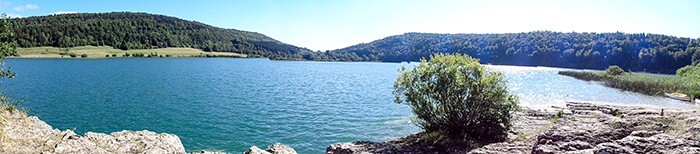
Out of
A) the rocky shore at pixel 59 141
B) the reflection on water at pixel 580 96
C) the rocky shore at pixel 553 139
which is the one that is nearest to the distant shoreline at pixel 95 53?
the rocky shore at pixel 59 141

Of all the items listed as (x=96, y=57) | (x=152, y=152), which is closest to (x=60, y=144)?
(x=152, y=152)

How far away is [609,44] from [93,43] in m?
244

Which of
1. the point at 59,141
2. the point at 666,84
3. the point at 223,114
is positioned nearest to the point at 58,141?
the point at 59,141

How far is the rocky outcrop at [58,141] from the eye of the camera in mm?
11125

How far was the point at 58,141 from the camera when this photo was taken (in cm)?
1230

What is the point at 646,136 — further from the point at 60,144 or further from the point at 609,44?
the point at 609,44

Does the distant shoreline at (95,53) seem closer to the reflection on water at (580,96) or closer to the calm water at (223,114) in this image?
the calm water at (223,114)

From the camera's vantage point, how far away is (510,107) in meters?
20.8

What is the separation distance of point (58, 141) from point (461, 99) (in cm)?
1712

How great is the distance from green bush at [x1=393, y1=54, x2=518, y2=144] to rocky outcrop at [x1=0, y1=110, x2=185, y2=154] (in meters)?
12.3

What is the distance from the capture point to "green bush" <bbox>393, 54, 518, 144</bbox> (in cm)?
2042

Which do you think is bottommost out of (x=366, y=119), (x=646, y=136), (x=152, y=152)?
(x=366, y=119)

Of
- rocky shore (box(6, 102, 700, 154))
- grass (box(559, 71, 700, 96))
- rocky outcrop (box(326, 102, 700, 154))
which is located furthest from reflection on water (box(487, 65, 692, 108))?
rocky shore (box(6, 102, 700, 154))

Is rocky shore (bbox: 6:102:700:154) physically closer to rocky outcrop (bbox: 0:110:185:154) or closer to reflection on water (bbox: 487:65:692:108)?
rocky outcrop (bbox: 0:110:185:154)
